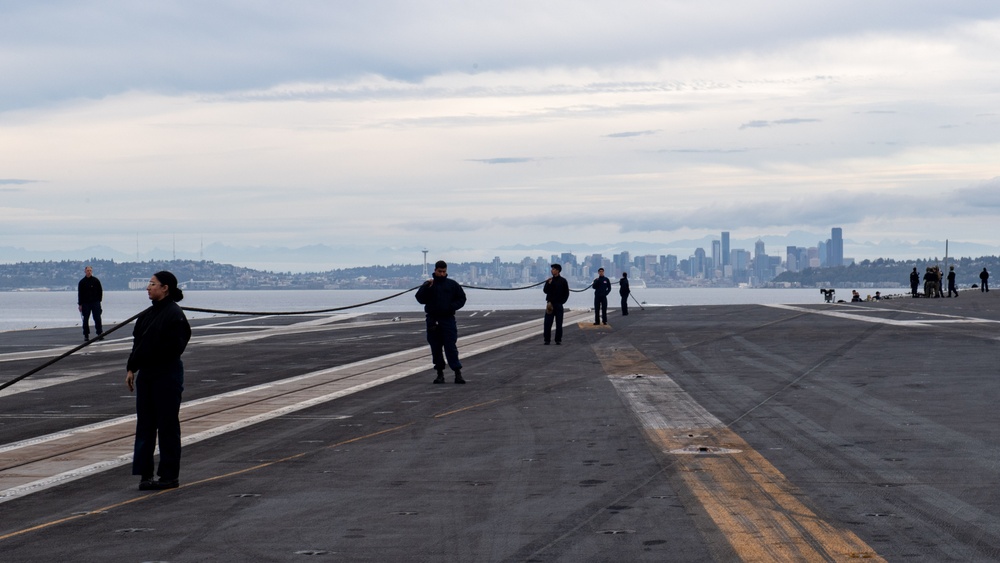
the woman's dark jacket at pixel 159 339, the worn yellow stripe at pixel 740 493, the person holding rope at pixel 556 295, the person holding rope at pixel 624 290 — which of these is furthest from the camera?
the person holding rope at pixel 624 290

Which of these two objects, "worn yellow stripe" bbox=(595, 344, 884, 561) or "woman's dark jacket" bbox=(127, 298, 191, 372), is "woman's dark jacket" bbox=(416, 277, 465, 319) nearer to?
"worn yellow stripe" bbox=(595, 344, 884, 561)

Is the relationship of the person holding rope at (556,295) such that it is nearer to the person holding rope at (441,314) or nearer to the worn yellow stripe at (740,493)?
the person holding rope at (441,314)

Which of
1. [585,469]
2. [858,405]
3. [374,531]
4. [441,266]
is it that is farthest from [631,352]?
[374,531]

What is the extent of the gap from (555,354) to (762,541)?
59.8ft

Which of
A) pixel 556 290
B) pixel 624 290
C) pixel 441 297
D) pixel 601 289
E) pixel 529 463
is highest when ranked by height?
pixel 441 297

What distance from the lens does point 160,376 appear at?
9.91 m

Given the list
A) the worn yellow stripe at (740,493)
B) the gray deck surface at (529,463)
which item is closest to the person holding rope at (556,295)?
the gray deck surface at (529,463)

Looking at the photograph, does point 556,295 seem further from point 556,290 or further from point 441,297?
point 441,297

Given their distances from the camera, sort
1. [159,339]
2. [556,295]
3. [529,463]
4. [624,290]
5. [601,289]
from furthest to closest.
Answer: [624,290] → [601,289] → [556,295] → [529,463] → [159,339]

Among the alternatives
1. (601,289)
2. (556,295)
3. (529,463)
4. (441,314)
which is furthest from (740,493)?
(601,289)

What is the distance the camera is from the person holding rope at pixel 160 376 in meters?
9.75

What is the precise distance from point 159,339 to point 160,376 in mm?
332

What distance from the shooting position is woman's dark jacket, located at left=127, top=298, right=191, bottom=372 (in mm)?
9852

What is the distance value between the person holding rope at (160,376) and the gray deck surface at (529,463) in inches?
15.5
